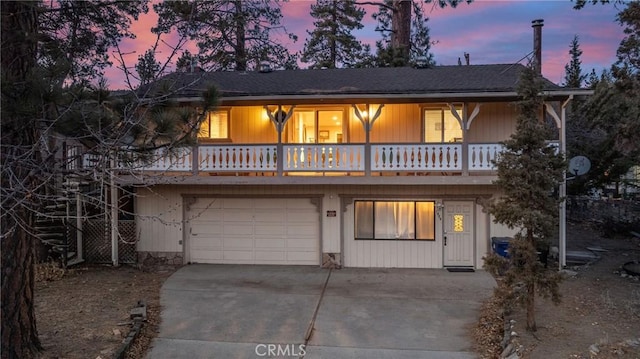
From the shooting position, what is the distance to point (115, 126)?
530 cm

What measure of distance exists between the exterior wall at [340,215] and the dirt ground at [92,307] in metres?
1.17

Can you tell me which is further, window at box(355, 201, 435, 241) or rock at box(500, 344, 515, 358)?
window at box(355, 201, 435, 241)

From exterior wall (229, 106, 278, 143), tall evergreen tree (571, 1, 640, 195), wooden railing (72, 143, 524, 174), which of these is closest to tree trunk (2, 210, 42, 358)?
wooden railing (72, 143, 524, 174)

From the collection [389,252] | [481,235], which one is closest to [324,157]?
[389,252]

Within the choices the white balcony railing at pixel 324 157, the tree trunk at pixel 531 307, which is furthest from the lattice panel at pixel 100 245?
the tree trunk at pixel 531 307

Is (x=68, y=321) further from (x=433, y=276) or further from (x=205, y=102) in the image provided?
(x=433, y=276)

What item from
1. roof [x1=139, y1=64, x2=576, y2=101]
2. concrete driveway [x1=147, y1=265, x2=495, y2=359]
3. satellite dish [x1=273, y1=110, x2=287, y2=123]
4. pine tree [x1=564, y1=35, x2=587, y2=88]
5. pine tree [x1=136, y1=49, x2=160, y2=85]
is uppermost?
pine tree [x1=564, y1=35, x2=587, y2=88]

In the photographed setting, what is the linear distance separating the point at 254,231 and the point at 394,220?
13.6 feet

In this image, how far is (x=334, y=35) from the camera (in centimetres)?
2802

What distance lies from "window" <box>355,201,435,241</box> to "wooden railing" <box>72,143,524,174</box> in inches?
53.4

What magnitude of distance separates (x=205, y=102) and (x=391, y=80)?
8683mm

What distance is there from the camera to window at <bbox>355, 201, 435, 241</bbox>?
1258 cm

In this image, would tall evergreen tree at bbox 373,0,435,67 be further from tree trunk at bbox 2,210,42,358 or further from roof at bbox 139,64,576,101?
tree trunk at bbox 2,210,42,358

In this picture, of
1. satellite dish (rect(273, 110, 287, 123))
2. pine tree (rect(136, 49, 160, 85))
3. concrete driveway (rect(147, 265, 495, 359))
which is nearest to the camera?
pine tree (rect(136, 49, 160, 85))
